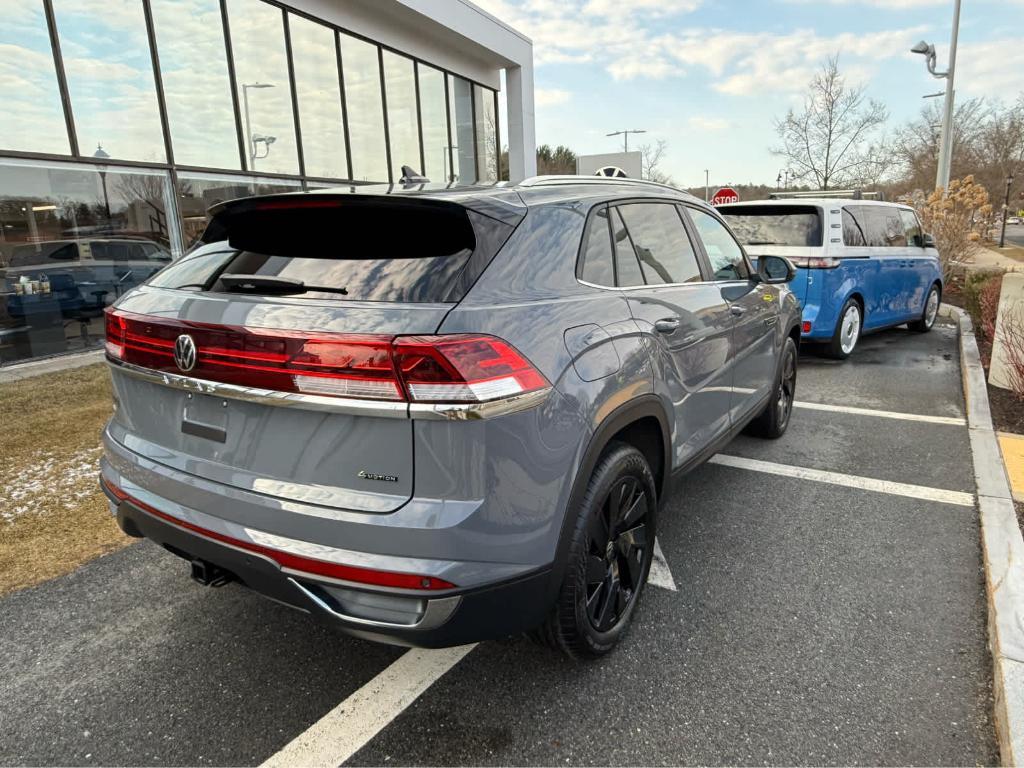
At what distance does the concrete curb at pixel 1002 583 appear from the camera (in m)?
2.16

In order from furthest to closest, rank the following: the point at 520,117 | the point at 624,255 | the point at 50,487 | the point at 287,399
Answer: the point at 520,117 < the point at 50,487 < the point at 624,255 < the point at 287,399

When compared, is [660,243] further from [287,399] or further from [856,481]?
[856,481]

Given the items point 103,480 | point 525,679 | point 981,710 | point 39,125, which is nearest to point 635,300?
point 525,679

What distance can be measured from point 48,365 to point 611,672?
832cm

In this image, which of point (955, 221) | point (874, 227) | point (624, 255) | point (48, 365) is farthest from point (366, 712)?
point (955, 221)

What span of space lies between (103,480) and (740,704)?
2.52 meters

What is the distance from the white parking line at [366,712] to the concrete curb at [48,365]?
6.90m

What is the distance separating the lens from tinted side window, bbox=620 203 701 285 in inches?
116

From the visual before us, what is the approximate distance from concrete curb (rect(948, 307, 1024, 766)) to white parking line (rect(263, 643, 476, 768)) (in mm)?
1881

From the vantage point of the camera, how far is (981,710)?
2287 millimetres

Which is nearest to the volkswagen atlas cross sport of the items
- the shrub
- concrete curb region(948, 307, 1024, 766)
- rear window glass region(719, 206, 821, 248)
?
concrete curb region(948, 307, 1024, 766)

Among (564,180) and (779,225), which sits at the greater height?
(564,180)

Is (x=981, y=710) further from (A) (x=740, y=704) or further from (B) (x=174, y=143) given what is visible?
(B) (x=174, y=143)

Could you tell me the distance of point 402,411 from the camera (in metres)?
1.77
